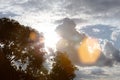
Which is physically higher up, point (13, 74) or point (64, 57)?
point (64, 57)

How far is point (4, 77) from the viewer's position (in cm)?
9194

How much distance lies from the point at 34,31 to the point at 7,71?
13433mm

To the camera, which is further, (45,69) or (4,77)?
(45,69)

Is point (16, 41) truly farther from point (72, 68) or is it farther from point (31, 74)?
point (72, 68)

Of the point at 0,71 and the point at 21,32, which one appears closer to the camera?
the point at 0,71

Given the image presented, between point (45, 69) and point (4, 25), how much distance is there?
50.0ft

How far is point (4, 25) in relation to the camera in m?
95.6

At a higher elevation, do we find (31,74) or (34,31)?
(34,31)

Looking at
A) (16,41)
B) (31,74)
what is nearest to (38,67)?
(31,74)

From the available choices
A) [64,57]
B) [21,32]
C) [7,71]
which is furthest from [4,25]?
[64,57]

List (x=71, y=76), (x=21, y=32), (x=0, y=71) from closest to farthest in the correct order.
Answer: (x=0, y=71), (x=21, y=32), (x=71, y=76)

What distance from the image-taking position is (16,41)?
95.6 m

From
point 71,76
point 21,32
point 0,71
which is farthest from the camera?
point 71,76

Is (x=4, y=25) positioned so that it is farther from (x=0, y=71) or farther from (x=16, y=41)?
(x=0, y=71)
